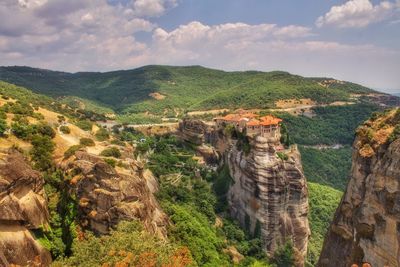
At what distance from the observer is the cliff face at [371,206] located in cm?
3542

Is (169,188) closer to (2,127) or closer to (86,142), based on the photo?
(86,142)

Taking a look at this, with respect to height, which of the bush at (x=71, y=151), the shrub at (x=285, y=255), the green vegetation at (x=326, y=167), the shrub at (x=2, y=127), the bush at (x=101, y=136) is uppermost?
the shrub at (x=2, y=127)

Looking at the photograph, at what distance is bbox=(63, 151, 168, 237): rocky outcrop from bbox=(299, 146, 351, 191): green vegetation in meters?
77.3

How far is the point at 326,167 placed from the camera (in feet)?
383

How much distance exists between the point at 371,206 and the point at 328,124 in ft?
380

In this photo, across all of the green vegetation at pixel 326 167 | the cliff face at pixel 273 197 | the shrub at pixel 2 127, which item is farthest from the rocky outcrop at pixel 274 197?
the green vegetation at pixel 326 167

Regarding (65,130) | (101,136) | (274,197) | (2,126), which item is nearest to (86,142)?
(65,130)

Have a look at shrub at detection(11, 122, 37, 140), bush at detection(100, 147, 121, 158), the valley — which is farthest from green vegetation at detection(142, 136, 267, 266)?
shrub at detection(11, 122, 37, 140)

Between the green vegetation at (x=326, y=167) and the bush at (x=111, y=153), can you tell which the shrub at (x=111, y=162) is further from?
the green vegetation at (x=326, y=167)

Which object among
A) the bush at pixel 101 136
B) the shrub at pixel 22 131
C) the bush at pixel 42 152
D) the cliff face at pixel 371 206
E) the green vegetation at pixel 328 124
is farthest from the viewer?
the green vegetation at pixel 328 124

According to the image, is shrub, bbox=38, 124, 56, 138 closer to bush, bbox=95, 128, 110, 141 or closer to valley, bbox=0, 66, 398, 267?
valley, bbox=0, 66, 398, 267

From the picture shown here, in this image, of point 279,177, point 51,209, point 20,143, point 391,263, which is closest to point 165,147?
point 279,177

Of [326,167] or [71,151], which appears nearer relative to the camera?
[71,151]

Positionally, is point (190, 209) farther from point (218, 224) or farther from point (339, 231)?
point (339, 231)
